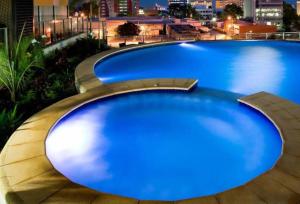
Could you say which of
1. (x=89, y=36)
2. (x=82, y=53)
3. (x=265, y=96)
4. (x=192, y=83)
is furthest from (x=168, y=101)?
(x=89, y=36)

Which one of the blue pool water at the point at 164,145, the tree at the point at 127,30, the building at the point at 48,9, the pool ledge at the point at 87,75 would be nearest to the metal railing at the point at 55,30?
the building at the point at 48,9

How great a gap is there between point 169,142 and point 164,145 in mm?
151

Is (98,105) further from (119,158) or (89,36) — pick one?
(89,36)

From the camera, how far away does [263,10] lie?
128m

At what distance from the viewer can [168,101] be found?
322 inches

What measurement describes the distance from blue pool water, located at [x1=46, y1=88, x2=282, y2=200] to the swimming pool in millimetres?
12

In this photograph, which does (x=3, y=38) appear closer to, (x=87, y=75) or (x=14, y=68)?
(x=14, y=68)

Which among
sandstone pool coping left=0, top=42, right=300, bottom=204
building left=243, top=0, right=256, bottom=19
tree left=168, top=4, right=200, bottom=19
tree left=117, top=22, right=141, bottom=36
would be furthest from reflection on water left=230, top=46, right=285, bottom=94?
tree left=168, top=4, right=200, bottom=19

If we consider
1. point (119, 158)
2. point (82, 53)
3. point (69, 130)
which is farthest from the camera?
point (82, 53)

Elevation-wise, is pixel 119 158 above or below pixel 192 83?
below

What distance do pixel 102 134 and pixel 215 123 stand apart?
210cm

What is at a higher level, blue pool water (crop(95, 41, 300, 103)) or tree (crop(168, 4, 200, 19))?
tree (crop(168, 4, 200, 19))

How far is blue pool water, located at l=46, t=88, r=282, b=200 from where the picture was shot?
15.8ft

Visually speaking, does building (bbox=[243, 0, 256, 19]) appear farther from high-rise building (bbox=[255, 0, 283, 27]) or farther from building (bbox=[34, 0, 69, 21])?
building (bbox=[34, 0, 69, 21])
